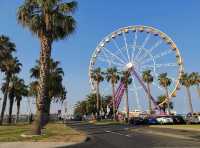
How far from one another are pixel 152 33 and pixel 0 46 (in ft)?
96.9

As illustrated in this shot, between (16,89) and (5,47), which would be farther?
(16,89)

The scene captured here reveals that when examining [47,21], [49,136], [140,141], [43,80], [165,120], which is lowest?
[140,141]

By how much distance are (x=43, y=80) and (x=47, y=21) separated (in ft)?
15.7

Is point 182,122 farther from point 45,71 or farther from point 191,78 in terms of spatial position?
point 191,78

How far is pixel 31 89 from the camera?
231ft

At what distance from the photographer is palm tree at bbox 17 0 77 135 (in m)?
28.1

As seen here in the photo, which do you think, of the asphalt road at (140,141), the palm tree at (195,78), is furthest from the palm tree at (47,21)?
→ the palm tree at (195,78)

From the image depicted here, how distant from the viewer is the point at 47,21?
2825cm

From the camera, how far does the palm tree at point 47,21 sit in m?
28.1

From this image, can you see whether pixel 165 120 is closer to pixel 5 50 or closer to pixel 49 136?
pixel 5 50

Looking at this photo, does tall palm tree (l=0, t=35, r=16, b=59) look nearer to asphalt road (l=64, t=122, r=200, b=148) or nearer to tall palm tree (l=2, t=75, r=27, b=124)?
tall palm tree (l=2, t=75, r=27, b=124)

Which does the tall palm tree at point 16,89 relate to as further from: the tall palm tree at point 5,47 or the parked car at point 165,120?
the parked car at point 165,120

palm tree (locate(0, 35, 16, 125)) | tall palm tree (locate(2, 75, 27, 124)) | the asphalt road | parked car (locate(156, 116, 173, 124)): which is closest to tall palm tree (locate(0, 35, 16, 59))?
palm tree (locate(0, 35, 16, 125))

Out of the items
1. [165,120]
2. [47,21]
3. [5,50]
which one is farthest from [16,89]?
[47,21]
